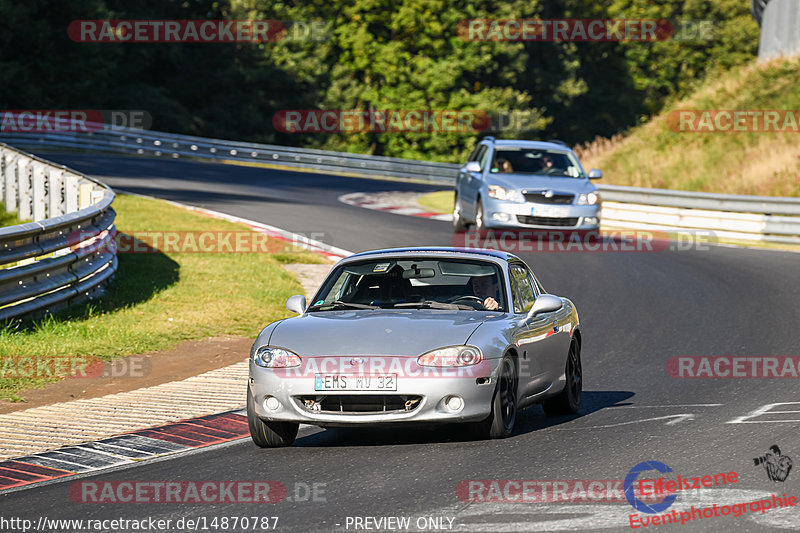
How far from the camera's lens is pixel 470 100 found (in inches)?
2507

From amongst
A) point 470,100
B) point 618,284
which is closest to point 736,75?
point 618,284

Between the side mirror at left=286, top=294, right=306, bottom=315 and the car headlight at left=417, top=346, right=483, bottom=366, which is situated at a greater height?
the side mirror at left=286, top=294, right=306, bottom=315

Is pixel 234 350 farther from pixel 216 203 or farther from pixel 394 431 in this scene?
pixel 216 203

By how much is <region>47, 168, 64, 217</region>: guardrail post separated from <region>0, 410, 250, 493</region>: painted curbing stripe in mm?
9370

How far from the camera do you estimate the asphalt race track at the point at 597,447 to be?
621 cm

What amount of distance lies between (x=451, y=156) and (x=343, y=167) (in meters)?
21.3

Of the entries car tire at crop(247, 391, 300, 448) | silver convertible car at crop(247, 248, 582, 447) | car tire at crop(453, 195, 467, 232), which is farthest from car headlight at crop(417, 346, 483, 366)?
car tire at crop(453, 195, 467, 232)

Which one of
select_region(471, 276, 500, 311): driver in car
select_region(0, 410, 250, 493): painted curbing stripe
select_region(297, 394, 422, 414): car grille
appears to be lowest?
select_region(0, 410, 250, 493): painted curbing stripe

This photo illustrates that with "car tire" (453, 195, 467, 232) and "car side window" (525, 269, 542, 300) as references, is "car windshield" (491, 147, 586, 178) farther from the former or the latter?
"car side window" (525, 269, 542, 300)

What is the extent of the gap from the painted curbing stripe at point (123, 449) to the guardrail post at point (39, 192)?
389 inches

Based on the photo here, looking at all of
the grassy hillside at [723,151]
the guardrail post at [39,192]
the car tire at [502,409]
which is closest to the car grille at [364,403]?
the car tire at [502,409]

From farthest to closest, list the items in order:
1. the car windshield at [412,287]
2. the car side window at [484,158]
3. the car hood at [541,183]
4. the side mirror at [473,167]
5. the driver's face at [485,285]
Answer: the car side window at [484,158] → the side mirror at [473,167] → the car hood at [541,183] → the driver's face at [485,285] → the car windshield at [412,287]

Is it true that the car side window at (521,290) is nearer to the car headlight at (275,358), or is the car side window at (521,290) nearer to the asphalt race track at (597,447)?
the asphalt race track at (597,447)

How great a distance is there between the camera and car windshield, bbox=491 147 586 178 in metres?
21.6
